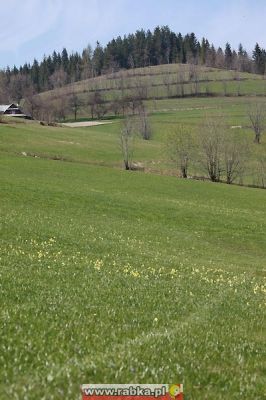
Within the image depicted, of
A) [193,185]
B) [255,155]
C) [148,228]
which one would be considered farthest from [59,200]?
[255,155]

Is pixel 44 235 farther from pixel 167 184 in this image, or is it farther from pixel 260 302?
pixel 167 184

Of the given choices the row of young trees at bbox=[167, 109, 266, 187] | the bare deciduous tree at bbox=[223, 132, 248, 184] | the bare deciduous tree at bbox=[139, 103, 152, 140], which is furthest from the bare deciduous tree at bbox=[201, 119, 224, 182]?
the bare deciduous tree at bbox=[139, 103, 152, 140]

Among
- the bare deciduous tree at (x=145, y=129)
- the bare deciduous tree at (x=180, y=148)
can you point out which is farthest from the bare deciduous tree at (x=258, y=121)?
the bare deciduous tree at (x=180, y=148)

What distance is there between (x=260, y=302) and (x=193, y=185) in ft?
181

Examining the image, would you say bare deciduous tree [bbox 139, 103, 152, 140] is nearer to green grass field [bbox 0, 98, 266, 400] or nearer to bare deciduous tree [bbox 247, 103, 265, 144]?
bare deciduous tree [bbox 247, 103, 265, 144]

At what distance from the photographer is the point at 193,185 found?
69875 mm

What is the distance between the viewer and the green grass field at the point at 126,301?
7.13 meters

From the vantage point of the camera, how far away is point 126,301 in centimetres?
1205

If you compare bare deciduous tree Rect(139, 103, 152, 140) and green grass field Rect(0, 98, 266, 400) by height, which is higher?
bare deciduous tree Rect(139, 103, 152, 140)

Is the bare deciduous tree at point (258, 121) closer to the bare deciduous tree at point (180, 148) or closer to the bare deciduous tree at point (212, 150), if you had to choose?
the bare deciduous tree at point (212, 150)

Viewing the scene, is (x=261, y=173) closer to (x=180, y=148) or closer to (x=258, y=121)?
(x=180, y=148)

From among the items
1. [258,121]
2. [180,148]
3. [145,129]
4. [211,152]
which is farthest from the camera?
[145,129]

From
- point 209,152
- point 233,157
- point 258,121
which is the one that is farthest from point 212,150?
point 258,121

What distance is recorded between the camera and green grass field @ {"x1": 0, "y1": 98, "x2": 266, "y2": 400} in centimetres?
713
